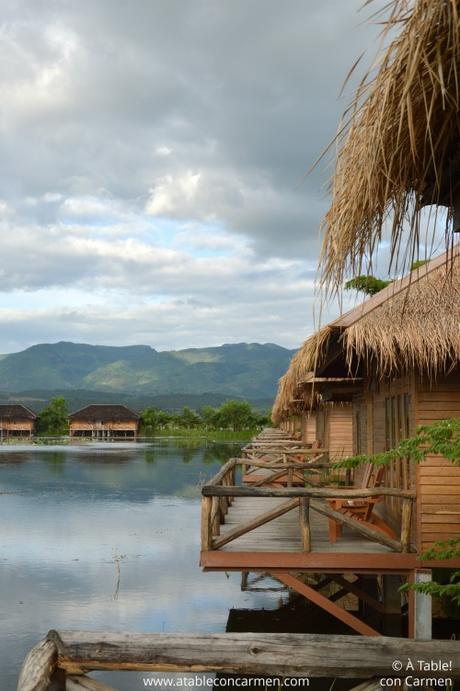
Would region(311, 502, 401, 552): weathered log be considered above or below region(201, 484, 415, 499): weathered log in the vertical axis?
below

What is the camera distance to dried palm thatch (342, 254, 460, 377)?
7.61 meters

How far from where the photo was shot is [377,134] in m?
2.72

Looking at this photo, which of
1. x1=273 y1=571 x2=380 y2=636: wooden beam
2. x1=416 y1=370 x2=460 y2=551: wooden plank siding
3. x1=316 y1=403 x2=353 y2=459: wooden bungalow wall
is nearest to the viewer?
x1=273 y1=571 x2=380 y2=636: wooden beam

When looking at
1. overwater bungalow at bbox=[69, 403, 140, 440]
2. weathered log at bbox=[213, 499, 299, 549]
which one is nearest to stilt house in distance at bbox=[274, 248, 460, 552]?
weathered log at bbox=[213, 499, 299, 549]

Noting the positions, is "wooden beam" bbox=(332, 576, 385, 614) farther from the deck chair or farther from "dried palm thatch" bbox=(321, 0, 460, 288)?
"dried palm thatch" bbox=(321, 0, 460, 288)

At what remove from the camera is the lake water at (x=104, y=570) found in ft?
39.7

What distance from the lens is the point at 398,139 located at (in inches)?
103

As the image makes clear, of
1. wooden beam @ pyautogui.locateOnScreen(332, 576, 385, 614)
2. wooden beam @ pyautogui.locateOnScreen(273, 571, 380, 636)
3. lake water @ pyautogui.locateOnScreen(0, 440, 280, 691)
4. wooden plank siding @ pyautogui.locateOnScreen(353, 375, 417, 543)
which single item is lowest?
lake water @ pyautogui.locateOnScreen(0, 440, 280, 691)

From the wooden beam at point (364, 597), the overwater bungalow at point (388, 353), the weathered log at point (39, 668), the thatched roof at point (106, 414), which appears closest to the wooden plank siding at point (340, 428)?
the overwater bungalow at point (388, 353)

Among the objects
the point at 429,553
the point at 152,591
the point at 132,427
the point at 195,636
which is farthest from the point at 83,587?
the point at 132,427

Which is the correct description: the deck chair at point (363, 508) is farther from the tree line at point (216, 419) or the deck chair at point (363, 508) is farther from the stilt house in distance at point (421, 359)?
the tree line at point (216, 419)

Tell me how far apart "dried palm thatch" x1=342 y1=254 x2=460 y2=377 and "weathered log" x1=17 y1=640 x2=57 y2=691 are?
16.0 feet

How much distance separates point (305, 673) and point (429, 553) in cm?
223

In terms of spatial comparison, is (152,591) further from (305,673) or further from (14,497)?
(14,497)
